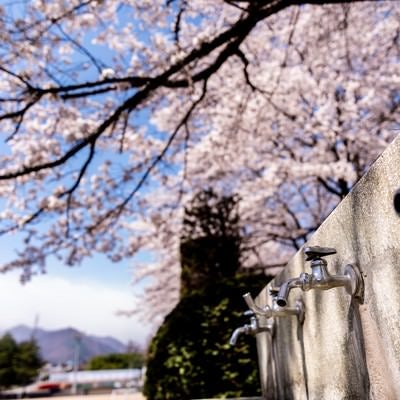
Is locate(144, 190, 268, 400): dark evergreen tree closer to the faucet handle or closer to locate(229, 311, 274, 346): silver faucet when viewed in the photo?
locate(229, 311, 274, 346): silver faucet

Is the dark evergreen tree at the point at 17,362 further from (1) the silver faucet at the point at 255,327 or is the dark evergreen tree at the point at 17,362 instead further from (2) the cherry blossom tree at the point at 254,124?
(1) the silver faucet at the point at 255,327

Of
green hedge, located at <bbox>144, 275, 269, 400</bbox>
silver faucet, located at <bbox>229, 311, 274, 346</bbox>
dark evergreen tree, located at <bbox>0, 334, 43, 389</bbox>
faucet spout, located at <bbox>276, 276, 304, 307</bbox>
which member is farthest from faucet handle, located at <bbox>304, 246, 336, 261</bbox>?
dark evergreen tree, located at <bbox>0, 334, 43, 389</bbox>

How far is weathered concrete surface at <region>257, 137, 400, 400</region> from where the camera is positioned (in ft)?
4.03

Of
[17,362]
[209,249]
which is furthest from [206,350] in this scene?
[17,362]

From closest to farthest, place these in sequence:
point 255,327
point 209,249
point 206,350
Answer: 1. point 255,327
2. point 206,350
3. point 209,249

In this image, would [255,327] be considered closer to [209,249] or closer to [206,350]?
[206,350]

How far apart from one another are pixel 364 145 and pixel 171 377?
19.1 feet

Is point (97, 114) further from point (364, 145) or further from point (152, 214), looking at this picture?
point (364, 145)

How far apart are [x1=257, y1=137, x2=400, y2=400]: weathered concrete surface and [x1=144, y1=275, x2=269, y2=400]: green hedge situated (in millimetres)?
2510

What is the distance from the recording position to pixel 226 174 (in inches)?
377

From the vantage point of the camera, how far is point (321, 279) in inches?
55.5

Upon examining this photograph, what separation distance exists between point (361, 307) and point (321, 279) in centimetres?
21

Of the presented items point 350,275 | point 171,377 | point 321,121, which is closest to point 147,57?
point 321,121

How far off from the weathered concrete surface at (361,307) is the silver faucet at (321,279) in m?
0.04
